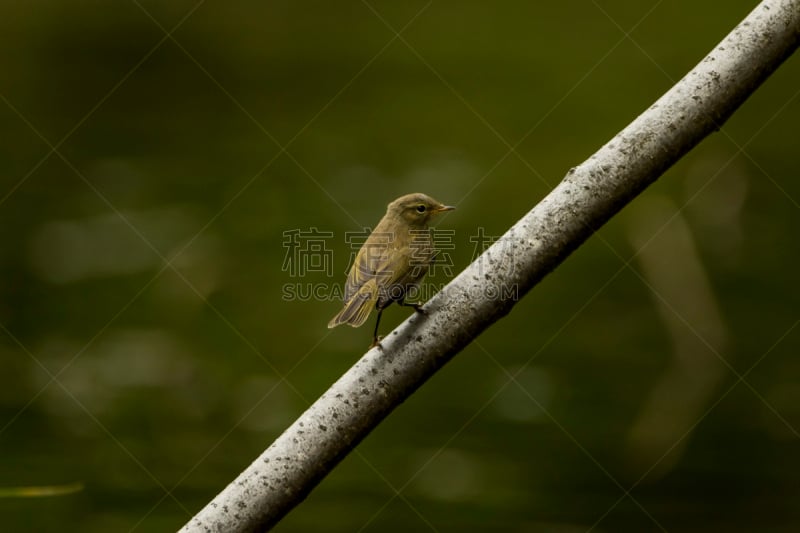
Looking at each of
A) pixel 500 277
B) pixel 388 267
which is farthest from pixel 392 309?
pixel 500 277

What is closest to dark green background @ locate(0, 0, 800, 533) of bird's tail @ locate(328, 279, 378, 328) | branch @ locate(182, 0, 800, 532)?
bird's tail @ locate(328, 279, 378, 328)

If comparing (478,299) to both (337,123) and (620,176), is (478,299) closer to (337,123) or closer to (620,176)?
(620,176)

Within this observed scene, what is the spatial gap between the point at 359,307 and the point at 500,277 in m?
0.83

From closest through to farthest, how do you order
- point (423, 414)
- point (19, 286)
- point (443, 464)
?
point (443, 464)
point (423, 414)
point (19, 286)

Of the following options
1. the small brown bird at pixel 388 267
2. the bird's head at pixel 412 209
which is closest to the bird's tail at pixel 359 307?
the small brown bird at pixel 388 267

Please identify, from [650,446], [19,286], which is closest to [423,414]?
[650,446]

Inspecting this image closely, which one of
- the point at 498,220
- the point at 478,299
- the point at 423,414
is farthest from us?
the point at 498,220

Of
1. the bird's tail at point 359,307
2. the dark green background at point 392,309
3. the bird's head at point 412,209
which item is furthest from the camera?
the dark green background at point 392,309

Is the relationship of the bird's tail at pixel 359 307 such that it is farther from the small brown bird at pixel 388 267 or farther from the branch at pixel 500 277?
the branch at pixel 500 277

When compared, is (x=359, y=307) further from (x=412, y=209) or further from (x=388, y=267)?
(x=412, y=209)

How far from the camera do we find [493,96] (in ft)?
29.1

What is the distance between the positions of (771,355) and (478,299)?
12.2 ft

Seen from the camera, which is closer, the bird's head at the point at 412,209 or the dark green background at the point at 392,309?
the bird's head at the point at 412,209

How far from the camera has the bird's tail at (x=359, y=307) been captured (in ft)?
10.3
